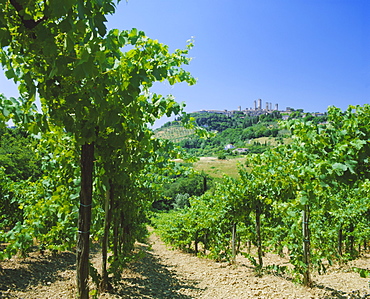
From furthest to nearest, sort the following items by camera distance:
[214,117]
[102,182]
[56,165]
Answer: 1. [214,117]
2. [56,165]
3. [102,182]

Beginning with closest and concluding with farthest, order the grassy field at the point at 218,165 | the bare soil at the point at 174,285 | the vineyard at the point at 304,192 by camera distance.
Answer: the vineyard at the point at 304,192, the bare soil at the point at 174,285, the grassy field at the point at 218,165

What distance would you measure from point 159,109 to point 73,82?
983 mm

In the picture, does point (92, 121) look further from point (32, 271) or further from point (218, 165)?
point (218, 165)

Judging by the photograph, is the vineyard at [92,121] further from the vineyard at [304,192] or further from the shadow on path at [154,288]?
the shadow on path at [154,288]

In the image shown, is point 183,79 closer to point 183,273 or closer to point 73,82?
point 73,82

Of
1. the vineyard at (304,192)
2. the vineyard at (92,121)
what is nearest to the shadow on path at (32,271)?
the vineyard at (92,121)

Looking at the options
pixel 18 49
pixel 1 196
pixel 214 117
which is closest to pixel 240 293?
pixel 18 49

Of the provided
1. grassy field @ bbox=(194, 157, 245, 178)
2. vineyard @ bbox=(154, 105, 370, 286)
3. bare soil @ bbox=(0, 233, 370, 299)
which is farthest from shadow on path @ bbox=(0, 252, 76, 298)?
grassy field @ bbox=(194, 157, 245, 178)

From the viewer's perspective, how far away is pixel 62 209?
10.3 feet

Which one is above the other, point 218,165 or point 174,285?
point 218,165

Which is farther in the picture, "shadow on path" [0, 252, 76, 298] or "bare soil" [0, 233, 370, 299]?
"shadow on path" [0, 252, 76, 298]

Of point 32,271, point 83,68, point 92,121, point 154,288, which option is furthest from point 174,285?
point 83,68

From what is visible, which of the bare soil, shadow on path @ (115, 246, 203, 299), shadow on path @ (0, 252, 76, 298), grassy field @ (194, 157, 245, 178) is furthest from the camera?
grassy field @ (194, 157, 245, 178)

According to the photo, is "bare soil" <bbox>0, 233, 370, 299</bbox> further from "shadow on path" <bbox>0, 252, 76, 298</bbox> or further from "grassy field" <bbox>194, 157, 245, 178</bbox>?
"grassy field" <bbox>194, 157, 245, 178</bbox>
